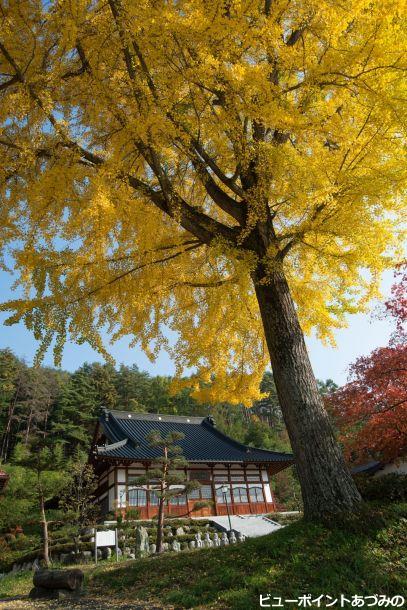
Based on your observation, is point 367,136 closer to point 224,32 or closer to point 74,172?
point 224,32

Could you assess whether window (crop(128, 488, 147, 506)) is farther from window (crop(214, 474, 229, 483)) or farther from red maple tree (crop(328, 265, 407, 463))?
red maple tree (crop(328, 265, 407, 463))

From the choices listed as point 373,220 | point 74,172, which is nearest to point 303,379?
point 373,220

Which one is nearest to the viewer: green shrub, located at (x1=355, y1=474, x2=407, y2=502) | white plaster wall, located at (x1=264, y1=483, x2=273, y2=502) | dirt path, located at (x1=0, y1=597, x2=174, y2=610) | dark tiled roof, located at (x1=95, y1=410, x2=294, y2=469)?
dirt path, located at (x1=0, y1=597, x2=174, y2=610)

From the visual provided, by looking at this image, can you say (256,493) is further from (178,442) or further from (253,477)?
(178,442)

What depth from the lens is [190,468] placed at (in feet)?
56.6

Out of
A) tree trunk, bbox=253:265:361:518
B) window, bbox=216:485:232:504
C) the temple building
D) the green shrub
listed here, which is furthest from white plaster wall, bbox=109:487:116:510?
tree trunk, bbox=253:265:361:518

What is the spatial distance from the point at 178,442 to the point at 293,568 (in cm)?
1628

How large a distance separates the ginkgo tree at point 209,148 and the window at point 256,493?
1431 centimetres

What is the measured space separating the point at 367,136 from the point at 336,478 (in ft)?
11.7

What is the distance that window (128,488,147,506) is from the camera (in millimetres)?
14961

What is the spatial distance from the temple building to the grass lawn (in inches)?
418

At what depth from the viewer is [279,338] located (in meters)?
4.80

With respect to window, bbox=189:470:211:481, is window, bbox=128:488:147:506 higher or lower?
lower

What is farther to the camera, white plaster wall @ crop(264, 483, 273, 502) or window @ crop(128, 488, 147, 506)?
white plaster wall @ crop(264, 483, 273, 502)
